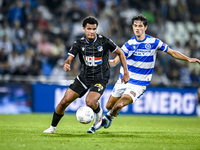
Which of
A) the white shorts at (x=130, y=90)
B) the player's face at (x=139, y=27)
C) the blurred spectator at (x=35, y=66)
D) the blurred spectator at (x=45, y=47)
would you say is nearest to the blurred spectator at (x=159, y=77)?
the blurred spectator at (x=45, y=47)

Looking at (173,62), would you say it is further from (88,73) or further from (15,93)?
(88,73)

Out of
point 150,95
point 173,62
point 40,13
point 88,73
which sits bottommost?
point 150,95

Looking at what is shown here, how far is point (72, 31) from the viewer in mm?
16375

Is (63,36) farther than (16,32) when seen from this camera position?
Yes

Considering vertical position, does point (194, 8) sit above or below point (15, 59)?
above

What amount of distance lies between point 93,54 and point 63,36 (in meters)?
9.64

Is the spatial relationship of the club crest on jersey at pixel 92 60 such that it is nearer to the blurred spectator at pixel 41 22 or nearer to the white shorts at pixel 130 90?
the white shorts at pixel 130 90

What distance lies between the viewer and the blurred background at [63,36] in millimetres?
13844

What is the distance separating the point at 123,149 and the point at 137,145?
564 millimetres

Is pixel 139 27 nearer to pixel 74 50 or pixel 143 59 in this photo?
pixel 143 59

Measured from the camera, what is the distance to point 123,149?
15.9 feet

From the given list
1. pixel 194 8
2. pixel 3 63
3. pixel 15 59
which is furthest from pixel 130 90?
pixel 194 8

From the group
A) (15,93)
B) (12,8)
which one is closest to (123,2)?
(12,8)

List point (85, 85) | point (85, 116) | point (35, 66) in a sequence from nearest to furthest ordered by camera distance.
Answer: point (85, 116) → point (85, 85) → point (35, 66)
